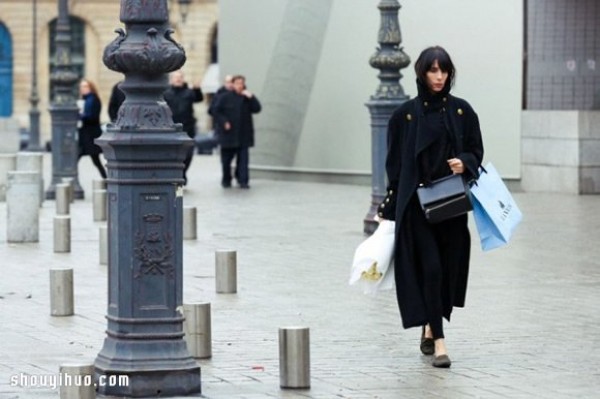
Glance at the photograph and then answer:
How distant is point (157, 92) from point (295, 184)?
21.0m

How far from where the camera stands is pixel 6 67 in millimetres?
68125

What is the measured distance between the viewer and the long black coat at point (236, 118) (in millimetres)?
28547

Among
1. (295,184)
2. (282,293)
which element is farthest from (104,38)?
(282,293)

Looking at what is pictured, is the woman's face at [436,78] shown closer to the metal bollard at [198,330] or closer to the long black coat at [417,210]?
the long black coat at [417,210]

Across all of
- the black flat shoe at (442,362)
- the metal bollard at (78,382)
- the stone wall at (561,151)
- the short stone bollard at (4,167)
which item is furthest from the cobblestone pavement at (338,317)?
the short stone bollard at (4,167)

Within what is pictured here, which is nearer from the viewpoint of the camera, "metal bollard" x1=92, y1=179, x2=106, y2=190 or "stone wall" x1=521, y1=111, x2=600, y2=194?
"metal bollard" x1=92, y1=179, x2=106, y2=190

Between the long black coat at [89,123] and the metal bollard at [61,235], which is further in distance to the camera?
the long black coat at [89,123]

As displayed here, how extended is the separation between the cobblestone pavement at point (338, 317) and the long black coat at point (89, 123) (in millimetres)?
5709

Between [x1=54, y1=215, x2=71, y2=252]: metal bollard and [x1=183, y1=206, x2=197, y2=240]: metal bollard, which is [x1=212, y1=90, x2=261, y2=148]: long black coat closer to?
[x1=183, y1=206, x2=197, y2=240]: metal bollard

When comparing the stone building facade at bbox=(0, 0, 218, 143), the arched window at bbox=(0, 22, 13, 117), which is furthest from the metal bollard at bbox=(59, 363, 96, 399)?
the arched window at bbox=(0, 22, 13, 117)

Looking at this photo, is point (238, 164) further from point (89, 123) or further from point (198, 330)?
point (198, 330)

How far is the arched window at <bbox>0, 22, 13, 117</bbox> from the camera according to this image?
67875 millimetres

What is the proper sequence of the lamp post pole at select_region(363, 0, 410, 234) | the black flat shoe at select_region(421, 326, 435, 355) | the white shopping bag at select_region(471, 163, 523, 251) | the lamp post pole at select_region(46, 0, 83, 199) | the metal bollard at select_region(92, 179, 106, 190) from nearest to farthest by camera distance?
the white shopping bag at select_region(471, 163, 523, 251)
the black flat shoe at select_region(421, 326, 435, 355)
the lamp post pole at select_region(363, 0, 410, 234)
the metal bollard at select_region(92, 179, 106, 190)
the lamp post pole at select_region(46, 0, 83, 199)

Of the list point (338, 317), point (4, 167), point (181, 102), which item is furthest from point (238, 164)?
point (338, 317)
